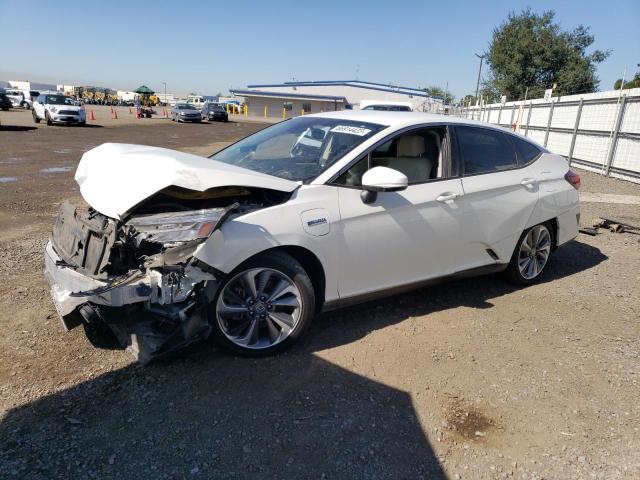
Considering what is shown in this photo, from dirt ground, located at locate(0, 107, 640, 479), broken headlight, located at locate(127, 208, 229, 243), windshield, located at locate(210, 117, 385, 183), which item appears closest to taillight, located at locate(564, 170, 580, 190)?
dirt ground, located at locate(0, 107, 640, 479)

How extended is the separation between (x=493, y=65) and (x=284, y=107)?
27615mm

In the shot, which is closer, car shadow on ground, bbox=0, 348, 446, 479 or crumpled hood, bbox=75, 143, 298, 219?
car shadow on ground, bbox=0, 348, 446, 479

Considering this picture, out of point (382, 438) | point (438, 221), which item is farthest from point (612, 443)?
point (438, 221)

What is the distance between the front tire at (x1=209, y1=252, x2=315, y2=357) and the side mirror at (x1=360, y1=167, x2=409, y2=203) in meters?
0.76

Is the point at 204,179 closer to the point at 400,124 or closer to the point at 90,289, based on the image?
the point at 90,289

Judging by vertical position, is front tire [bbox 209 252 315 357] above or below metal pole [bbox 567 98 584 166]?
below

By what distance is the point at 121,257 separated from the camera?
2.90 meters

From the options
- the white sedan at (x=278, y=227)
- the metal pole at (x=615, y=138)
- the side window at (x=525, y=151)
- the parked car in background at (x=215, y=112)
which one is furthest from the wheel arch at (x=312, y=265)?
the parked car in background at (x=215, y=112)

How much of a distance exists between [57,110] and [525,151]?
2800 cm

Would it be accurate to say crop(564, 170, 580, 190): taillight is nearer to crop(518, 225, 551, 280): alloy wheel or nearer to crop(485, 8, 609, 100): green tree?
crop(518, 225, 551, 280): alloy wheel

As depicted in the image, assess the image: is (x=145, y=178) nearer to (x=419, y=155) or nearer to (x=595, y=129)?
(x=419, y=155)

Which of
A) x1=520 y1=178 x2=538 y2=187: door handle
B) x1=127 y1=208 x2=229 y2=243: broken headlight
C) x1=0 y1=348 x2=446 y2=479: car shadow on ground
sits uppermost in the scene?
x1=520 y1=178 x2=538 y2=187: door handle

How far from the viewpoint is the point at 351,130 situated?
387 cm

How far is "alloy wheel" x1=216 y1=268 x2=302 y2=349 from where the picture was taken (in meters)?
3.14
